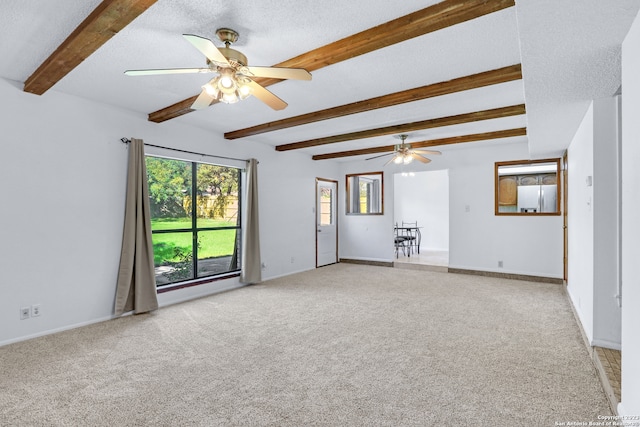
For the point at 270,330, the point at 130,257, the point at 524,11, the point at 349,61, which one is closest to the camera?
the point at 524,11

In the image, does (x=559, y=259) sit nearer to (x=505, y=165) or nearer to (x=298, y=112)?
(x=505, y=165)

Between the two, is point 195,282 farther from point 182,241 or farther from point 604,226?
point 604,226

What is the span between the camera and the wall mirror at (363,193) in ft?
25.7

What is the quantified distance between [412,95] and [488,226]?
3.92 meters

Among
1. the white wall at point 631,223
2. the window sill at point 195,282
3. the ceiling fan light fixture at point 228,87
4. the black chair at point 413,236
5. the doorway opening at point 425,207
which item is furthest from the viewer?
the doorway opening at point 425,207

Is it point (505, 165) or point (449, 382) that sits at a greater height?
point (505, 165)

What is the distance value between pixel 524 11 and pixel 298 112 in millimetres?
2908

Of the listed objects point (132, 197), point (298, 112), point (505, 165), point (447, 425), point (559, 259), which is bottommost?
point (447, 425)

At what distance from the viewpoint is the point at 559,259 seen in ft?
18.3

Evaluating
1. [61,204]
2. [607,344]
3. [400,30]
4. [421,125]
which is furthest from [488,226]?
[61,204]

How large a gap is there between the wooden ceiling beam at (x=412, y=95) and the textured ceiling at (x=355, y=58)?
69 mm

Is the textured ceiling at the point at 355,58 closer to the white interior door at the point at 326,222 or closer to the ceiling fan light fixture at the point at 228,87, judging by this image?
the ceiling fan light fixture at the point at 228,87

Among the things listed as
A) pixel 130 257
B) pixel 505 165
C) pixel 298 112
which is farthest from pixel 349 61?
pixel 505 165

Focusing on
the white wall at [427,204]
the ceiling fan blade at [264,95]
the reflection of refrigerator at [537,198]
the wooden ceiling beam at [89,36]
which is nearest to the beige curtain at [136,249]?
the wooden ceiling beam at [89,36]
